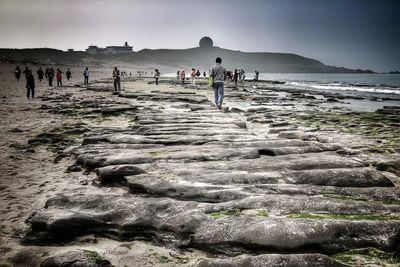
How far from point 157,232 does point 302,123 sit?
12.3 meters

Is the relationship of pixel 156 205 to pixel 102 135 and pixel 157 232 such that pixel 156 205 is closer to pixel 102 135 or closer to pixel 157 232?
pixel 157 232

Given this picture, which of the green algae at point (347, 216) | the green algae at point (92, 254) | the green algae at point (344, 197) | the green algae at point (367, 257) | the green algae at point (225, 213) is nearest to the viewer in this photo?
the green algae at point (367, 257)

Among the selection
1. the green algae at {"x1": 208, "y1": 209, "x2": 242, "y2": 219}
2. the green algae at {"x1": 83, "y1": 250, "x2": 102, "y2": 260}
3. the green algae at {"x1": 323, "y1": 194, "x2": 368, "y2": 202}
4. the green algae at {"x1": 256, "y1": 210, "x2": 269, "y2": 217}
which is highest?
the green algae at {"x1": 323, "y1": 194, "x2": 368, "y2": 202}

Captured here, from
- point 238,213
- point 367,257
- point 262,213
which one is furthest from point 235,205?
point 367,257

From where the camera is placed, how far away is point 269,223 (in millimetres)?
3936

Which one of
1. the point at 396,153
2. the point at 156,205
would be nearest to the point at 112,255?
the point at 156,205

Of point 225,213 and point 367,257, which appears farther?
point 225,213

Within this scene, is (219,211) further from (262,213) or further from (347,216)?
(347,216)

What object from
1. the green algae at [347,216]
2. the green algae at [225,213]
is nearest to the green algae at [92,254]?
the green algae at [225,213]

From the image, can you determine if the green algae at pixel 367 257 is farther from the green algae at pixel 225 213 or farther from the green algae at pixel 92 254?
the green algae at pixel 92 254

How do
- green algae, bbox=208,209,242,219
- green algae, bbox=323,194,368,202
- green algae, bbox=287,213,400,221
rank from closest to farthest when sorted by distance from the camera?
green algae, bbox=287,213,400,221
green algae, bbox=208,209,242,219
green algae, bbox=323,194,368,202

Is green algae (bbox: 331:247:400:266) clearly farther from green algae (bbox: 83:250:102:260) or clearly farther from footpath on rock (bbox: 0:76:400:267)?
green algae (bbox: 83:250:102:260)

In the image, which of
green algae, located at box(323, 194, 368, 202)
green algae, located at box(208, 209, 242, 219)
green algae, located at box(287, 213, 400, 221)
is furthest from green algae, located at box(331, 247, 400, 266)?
green algae, located at box(208, 209, 242, 219)

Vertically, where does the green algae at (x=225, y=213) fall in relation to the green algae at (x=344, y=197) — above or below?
below
